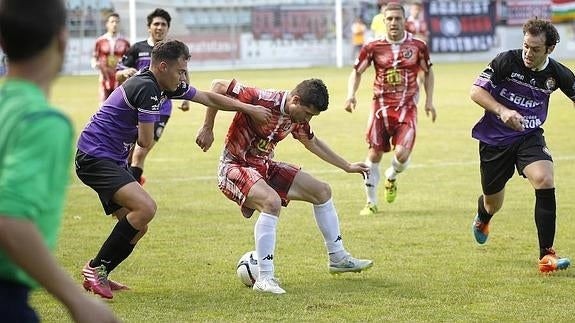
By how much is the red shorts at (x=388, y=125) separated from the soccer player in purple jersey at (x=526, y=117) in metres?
3.23

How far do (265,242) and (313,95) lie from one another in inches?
41.1

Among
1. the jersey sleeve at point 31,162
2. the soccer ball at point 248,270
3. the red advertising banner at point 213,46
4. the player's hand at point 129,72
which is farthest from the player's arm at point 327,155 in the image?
the red advertising banner at point 213,46

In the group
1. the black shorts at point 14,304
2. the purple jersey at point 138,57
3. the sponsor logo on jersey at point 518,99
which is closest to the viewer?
the black shorts at point 14,304

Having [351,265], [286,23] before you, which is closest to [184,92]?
[351,265]

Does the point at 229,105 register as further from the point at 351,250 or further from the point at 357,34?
the point at 357,34

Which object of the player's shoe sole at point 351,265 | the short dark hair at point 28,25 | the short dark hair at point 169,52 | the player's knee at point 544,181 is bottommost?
the player's shoe sole at point 351,265

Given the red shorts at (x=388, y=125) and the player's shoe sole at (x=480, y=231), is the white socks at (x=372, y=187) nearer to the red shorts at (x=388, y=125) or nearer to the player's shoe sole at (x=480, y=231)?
the red shorts at (x=388, y=125)

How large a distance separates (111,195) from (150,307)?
778mm

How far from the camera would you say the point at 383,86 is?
12.1 metres

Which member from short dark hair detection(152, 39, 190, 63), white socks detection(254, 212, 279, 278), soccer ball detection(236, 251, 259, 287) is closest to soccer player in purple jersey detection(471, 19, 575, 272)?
white socks detection(254, 212, 279, 278)

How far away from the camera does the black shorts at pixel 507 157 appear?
8.18m

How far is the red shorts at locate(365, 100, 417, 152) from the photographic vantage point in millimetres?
11836

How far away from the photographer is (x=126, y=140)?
7.23 meters

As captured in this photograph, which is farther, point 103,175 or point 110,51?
point 110,51
